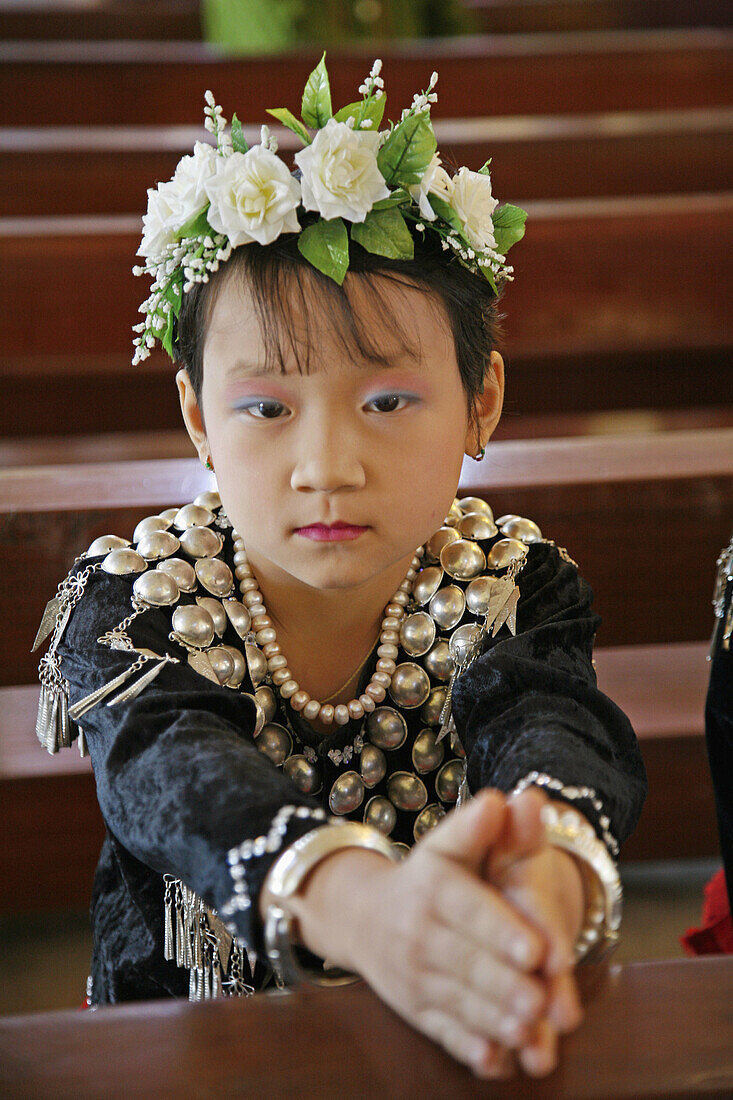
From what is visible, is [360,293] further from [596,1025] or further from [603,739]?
[596,1025]

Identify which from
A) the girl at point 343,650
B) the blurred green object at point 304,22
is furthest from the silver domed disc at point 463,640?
the blurred green object at point 304,22

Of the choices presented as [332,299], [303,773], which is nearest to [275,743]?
[303,773]

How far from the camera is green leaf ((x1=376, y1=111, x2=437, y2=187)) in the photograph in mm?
824

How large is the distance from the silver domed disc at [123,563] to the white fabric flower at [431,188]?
0.35 m

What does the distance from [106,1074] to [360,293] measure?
0.53m

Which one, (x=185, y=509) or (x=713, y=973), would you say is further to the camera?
(x=185, y=509)

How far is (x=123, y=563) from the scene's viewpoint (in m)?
0.90

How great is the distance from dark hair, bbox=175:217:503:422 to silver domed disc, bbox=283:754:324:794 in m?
0.31

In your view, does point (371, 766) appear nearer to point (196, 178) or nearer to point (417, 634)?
point (417, 634)

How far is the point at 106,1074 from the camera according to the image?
0.52 m

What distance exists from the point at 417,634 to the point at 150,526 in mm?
244

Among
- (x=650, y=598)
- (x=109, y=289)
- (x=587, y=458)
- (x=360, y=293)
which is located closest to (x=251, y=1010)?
(x=360, y=293)

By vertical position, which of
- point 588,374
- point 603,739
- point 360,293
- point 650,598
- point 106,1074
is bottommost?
point 106,1074

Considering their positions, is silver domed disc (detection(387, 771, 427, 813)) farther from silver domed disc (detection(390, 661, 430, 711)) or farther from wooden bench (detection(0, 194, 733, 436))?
wooden bench (detection(0, 194, 733, 436))
